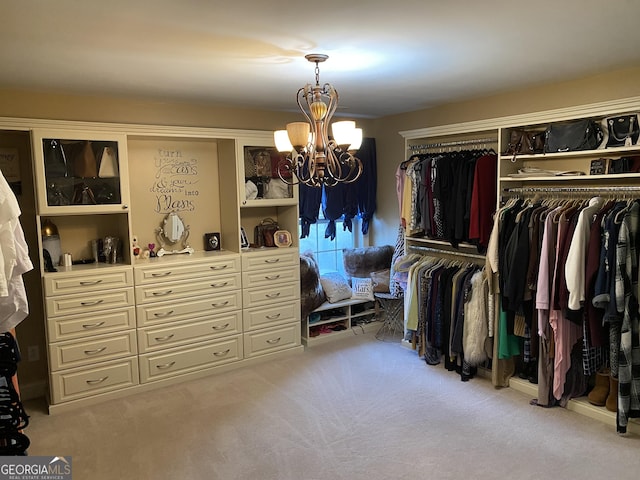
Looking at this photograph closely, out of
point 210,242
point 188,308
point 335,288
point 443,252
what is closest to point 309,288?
point 335,288

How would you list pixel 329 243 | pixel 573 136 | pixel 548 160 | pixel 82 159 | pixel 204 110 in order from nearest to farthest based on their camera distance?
pixel 573 136, pixel 82 159, pixel 548 160, pixel 204 110, pixel 329 243

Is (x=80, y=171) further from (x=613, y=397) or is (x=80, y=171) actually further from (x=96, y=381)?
(x=613, y=397)

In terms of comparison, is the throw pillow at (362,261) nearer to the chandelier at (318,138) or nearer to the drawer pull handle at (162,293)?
the drawer pull handle at (162,293)

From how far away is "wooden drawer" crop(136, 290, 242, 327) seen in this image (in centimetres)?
373

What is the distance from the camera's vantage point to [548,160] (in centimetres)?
368

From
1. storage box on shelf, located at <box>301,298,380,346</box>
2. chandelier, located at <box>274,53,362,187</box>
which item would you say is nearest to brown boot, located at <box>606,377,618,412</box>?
chandelier, located at <box>274,53,362,187</box>

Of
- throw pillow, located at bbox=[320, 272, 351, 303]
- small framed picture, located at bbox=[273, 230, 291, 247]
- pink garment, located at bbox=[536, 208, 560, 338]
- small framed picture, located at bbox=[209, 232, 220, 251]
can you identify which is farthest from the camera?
throw pillow, located at bbox=[320, 272, 351, 303]

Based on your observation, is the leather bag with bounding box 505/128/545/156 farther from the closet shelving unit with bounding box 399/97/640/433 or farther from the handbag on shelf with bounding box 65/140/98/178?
the handbag on shelf with bounding box 65/140/98/178

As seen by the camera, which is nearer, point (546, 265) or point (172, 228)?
point (546, 265)

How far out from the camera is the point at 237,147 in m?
4.07

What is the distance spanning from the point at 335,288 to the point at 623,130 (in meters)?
2.81

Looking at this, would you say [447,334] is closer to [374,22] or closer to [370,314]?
[370,314]

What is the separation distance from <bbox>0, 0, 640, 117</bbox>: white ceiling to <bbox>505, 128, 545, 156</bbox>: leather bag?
0.36 metres

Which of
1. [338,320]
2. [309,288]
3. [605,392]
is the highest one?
[309,288]
